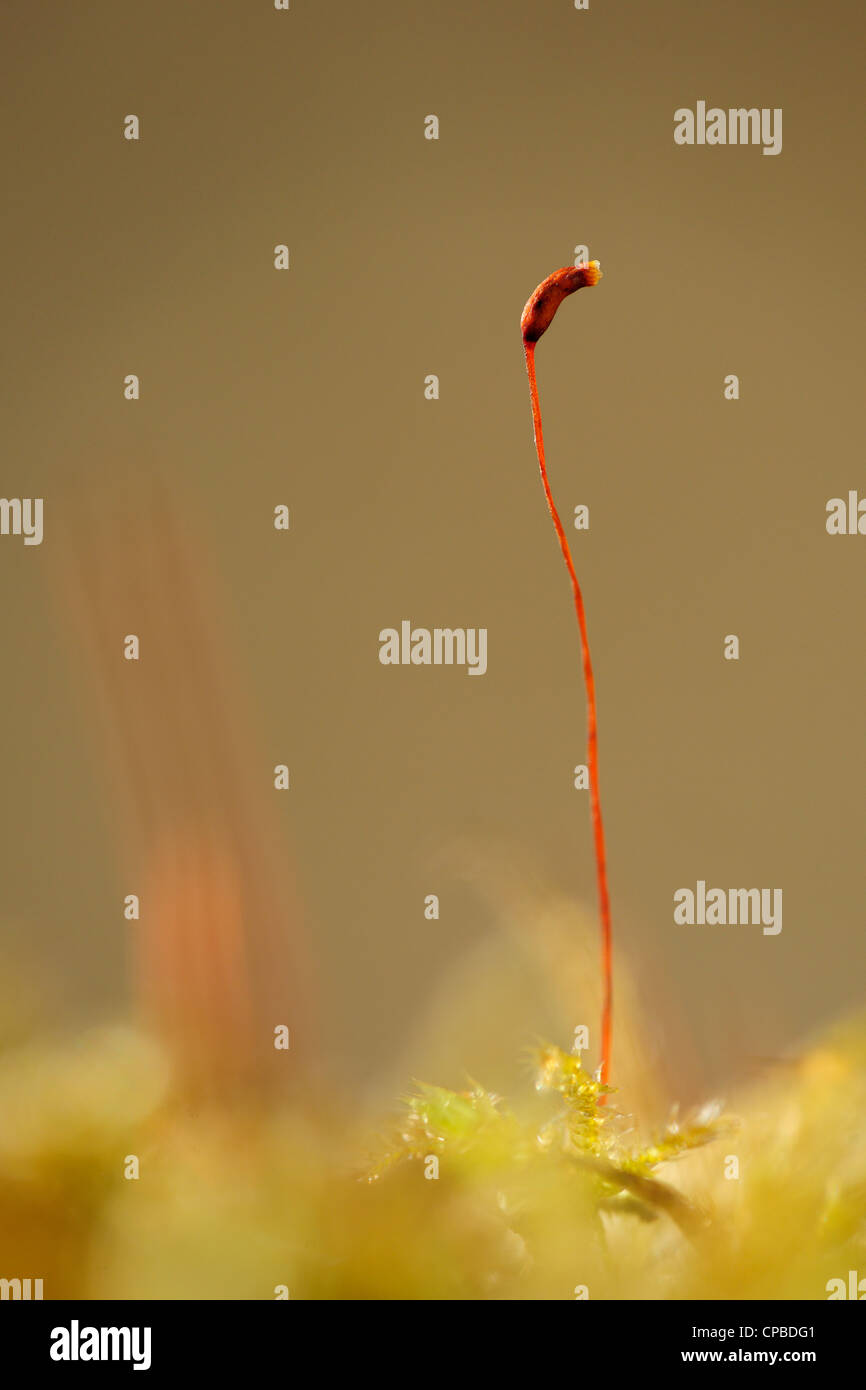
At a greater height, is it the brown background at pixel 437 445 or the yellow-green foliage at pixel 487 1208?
the brown background at pixel 437 445

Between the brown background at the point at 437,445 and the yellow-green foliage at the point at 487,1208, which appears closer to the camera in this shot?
the yellow-green foliage at the point at 487,1208

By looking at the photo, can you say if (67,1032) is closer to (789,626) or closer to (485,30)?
(789,626)

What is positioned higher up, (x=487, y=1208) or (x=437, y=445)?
(x=437, y=445)

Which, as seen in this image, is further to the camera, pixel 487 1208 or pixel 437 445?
pixel 437 445

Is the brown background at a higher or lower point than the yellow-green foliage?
higher

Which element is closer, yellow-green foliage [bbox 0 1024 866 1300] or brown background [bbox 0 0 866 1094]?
yellow-green foliage [bbox 0 1024 866 1300]

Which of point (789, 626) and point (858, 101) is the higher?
point (858, 101)

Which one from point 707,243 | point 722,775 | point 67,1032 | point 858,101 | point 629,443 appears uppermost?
point 858,101

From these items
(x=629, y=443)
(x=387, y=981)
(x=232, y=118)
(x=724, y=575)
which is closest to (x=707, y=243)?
(x=629, y=443)
